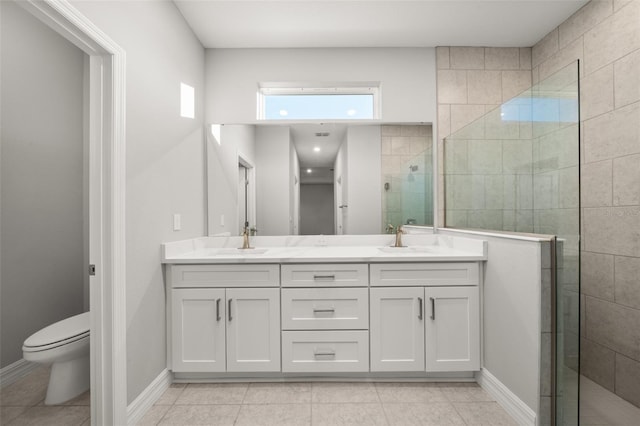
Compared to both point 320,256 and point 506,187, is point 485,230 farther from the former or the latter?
point 320,256

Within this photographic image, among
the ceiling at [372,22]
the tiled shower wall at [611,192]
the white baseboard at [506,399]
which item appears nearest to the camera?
the white baseboard at [506,399]

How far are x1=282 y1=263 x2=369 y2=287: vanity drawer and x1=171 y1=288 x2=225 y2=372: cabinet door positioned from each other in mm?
449

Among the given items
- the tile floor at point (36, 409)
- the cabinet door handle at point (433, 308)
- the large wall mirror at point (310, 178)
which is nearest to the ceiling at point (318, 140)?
the large wall mirror at point (310, 178)

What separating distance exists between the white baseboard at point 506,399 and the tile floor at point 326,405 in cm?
3

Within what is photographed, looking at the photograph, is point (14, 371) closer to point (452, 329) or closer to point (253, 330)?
point (253, 330)

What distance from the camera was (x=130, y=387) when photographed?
1610 mm

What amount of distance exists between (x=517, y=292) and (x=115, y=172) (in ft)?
7.05

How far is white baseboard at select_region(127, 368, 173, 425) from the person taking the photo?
161 centimetres

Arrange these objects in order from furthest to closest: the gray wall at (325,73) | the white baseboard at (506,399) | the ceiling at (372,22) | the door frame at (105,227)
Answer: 1. the gray wall at (325,73)
2. the ceiling at (372,22)
3. the white baseboard at (506,399)
4. the door frame at (105,227)

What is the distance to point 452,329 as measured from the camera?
6.39ft

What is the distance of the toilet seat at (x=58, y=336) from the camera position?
1641 mm

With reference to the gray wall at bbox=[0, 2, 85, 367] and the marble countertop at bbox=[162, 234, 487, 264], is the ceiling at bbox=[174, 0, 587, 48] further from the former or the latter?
the marble countertop at bbox=[162, 234, 487, 264]

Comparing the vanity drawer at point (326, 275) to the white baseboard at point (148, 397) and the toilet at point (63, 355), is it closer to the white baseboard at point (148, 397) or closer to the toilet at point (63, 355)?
the white baseboard at point (148, 397)

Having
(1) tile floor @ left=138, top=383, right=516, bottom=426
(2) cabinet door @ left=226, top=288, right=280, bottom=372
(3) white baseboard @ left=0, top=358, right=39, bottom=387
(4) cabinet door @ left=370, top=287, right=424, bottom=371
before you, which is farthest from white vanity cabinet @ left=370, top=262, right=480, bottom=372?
(3) white baseboard @ left=0, top=358, right=39, bottom=387
